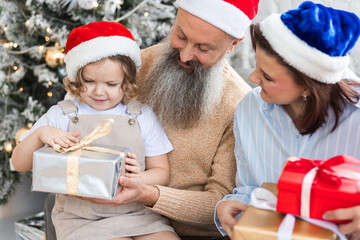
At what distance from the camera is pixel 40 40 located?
3.03 meters

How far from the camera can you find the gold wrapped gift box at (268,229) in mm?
1138

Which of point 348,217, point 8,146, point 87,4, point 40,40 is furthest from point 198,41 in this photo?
point 8,146

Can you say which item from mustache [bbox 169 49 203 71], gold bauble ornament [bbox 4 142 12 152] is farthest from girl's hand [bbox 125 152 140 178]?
gold bauble ornament [bbox 4 142 12 152]

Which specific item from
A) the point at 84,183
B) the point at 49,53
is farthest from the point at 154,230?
the point at 49,53

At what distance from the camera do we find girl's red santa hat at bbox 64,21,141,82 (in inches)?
68.9

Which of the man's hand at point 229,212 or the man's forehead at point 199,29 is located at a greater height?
the man's forehead at point 199,29

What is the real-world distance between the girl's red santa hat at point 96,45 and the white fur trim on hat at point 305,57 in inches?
24.4

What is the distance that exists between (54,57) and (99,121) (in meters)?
1.24

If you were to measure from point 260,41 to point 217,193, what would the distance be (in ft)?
2.18

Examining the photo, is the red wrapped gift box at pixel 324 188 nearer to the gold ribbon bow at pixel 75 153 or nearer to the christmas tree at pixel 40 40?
the gold ribbon bow at pixel 75 153

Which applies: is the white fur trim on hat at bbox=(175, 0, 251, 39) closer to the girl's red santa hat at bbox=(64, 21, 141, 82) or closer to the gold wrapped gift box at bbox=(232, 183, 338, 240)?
the girl's red santa hat at bbox=(64, 21, 141, 82)

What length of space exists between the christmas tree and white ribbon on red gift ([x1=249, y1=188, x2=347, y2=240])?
5.85ft

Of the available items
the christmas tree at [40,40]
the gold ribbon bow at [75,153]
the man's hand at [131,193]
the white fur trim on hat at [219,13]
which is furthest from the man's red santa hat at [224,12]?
the christmas tree at [40,40]

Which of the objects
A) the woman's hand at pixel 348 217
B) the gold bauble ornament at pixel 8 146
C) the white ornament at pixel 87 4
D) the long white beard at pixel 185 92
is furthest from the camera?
the gold bauble ornament at pixel 8 146
